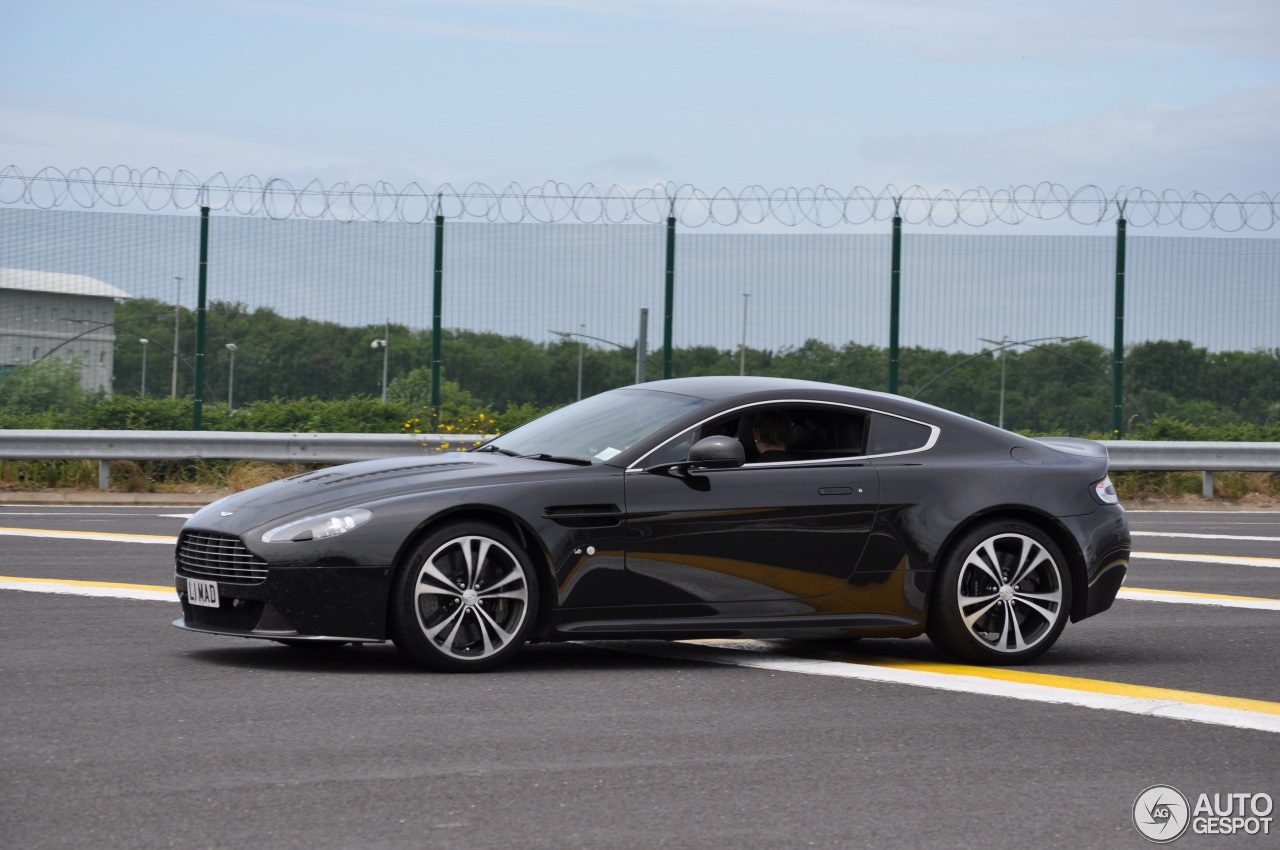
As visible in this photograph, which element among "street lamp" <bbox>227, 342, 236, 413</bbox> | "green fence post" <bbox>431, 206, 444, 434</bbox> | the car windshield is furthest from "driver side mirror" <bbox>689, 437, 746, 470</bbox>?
"street lamp" <bbox>227, 342, 236, 413</bbox>

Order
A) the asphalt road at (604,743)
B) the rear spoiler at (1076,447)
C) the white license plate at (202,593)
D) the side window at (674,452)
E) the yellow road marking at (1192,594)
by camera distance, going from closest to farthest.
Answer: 1. the asphalt road at (604,743)
2. the white license plate at (202,593)
3. the side window at (674,452)
4. the rear spoiler at (1076,447)
5. the yellow road marking at (1192,594)

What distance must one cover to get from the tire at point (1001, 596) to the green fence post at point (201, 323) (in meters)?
12.9

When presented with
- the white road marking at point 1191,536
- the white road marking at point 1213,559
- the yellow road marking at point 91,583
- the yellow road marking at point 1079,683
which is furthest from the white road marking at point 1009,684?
the white road marking at point 1191,536

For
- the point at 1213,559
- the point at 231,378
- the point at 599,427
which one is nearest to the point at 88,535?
the point at 599,427

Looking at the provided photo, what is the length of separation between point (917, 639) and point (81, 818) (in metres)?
5.25

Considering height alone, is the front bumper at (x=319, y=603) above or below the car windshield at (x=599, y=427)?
below

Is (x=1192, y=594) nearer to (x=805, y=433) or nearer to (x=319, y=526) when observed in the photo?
(x=805, y=433)

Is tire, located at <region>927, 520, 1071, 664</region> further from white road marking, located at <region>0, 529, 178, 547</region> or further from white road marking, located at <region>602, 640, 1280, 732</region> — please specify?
white road marking, located at <region>0, 529, 178, 547</region>

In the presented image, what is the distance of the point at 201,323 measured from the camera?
19141mm

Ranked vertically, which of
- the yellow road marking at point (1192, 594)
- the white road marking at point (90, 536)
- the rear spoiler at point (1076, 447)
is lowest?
the yellow road marking at point (1192, 594)

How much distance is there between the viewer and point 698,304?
64.6 feet

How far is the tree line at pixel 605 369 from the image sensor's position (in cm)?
1900

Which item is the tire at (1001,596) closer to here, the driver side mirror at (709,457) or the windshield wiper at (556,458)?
the driver side mirror at (709,457)

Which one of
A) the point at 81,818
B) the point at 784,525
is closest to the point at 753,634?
the point at 784,525
